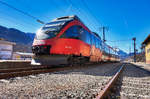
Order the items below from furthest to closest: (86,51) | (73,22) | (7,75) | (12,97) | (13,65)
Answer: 1. (86,51)
2. (13,65)
3. (73,22)
4. (7,75)
5. (12,97)

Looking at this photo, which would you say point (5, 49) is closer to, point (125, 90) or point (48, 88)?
point (48, 88)

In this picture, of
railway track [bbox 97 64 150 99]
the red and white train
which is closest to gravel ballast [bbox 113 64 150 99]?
railway track [bbox 97 64 150 99]

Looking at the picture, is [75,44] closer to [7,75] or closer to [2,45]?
[7,75]

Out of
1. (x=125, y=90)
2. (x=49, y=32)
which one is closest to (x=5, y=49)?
(x=49, y=32)

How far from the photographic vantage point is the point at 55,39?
7.06 metres

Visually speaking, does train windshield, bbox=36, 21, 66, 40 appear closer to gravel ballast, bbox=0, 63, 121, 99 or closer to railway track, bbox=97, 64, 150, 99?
gravel ballast, bbox=0, 63, 121, 99

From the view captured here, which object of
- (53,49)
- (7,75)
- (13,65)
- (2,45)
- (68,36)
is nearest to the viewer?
(7,75)

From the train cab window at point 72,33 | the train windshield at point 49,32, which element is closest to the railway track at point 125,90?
the train cab window at point 72,33

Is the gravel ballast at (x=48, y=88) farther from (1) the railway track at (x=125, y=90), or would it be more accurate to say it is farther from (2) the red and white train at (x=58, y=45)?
(2) the red and white train at (x=58, y=45)

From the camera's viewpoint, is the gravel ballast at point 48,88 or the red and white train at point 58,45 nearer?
the gravel ballast at point 48,88

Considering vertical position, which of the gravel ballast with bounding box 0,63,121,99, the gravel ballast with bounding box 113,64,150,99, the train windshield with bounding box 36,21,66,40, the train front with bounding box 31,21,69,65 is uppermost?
the train windshield with bounding box 36,21,66,40

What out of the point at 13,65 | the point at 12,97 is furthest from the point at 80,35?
the point at 12,97

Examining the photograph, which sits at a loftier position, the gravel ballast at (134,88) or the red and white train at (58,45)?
the red and white train at (58,45)

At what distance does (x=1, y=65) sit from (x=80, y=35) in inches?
228
